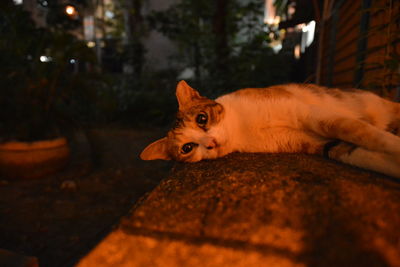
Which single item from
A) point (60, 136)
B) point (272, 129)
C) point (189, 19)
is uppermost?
point (189, 19)

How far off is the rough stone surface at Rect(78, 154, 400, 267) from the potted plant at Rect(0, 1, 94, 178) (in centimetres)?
300

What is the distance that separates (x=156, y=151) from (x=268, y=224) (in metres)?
1.17

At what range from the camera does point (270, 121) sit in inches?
66.5

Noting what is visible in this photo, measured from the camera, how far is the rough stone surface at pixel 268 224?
34.1 inches

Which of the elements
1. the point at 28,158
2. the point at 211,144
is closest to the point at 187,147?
the point at 211,144

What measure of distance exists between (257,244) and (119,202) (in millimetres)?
2421

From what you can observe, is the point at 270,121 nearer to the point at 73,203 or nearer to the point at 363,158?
the point at 363,158

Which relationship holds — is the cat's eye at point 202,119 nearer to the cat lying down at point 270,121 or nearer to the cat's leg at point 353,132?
the cat lying down at point 270,121

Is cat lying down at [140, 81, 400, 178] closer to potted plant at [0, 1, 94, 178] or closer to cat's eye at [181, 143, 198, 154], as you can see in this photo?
cat's eye at [181, 143, 198, 154]

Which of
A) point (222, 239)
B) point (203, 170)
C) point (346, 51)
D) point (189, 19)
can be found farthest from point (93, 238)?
point (189, 19)

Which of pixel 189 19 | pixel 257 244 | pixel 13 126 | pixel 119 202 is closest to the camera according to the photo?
pixel 257 244

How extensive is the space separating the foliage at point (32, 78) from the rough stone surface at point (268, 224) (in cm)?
312

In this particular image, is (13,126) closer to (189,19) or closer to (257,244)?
(257,244)

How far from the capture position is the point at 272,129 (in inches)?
66.7
